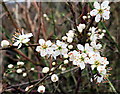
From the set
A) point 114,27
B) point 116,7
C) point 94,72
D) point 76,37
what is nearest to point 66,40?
point 76,37

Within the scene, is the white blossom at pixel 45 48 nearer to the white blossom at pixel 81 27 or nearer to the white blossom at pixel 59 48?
the white blossom at pixel 59 48

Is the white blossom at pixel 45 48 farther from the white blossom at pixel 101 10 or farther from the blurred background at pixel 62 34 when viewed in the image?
the white blossom at pixel 101 10

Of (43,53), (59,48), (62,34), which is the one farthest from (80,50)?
(62,34)

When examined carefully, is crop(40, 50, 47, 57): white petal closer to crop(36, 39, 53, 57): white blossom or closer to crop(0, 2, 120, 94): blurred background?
crop(36, 39, 53, 57): white blossom

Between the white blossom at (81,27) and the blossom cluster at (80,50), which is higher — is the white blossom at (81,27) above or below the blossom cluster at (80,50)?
above

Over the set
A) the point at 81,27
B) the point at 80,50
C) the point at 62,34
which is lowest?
the point at 80,50

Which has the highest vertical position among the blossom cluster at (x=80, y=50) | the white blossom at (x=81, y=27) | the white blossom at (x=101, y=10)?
the white blossom at (x=101, y=10)

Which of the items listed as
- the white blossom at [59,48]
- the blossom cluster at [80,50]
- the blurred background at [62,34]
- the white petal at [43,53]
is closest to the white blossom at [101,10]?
the blossom cluster at [80,50]

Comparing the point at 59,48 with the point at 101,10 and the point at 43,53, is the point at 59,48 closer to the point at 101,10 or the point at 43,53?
the point at 43,53

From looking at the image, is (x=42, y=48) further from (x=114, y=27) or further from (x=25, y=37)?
(x=114, y=27)

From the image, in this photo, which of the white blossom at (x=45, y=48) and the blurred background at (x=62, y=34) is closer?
the white blossom at (x=45, y=48)

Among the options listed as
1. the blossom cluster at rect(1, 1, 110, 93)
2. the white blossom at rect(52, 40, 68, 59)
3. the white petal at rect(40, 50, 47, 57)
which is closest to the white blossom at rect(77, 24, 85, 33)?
the blossom cluster at rect(1, 1, 110, 93)
